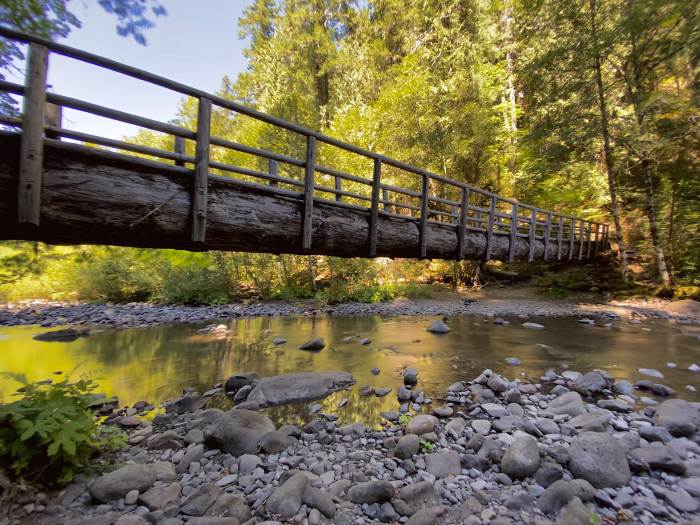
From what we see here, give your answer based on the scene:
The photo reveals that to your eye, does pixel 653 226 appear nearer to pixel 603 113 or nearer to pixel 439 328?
pixel 603 113

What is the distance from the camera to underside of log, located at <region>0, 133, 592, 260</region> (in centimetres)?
231

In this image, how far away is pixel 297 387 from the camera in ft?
17.7

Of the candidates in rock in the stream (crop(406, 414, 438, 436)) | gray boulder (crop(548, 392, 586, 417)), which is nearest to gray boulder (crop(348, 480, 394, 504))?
rock in the stream (crop(406, 414, 438, 436))

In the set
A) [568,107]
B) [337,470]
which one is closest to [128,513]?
[337,470]

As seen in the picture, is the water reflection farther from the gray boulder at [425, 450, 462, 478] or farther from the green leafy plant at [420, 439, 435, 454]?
the gray boulder at [425, 450, 462, 478]

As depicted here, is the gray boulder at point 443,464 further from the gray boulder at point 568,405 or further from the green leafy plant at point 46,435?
the green leafy plant at point 46,435

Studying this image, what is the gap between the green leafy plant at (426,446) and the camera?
3.60m

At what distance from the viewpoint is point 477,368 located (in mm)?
6520

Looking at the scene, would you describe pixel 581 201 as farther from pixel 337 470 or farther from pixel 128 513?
pixel 128 513

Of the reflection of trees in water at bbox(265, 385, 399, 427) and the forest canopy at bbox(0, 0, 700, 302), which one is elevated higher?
the forest canopy at bbox(0, 0, 700, 302)

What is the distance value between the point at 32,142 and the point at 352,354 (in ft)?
21.7

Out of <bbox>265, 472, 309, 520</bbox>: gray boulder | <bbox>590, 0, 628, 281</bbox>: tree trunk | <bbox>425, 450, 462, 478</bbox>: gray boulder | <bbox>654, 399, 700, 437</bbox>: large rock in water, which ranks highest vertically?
<bbox>590, 0, 628, 281</bbox>: tree trunk

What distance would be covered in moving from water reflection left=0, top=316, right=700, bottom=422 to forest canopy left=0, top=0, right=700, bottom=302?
300 cm

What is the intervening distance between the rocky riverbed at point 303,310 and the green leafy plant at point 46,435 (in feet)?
→ 29.6
